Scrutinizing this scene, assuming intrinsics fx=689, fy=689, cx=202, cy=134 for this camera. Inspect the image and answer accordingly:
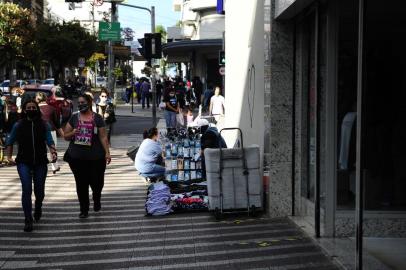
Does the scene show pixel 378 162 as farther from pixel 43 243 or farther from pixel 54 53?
pixel 54 53

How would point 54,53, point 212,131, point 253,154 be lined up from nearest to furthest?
point 253,154, point 212,131, point 54,53

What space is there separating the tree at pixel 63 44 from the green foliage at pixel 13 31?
1624 cm

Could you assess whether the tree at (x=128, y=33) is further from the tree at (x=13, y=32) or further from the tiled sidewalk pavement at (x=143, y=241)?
the tiled sidewalk pavement at (x=143, y=241)

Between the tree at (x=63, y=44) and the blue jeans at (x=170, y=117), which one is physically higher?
the tree at (x=63, y=44)

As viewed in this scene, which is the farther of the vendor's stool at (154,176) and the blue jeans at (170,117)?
the blue jeans at (170,117)

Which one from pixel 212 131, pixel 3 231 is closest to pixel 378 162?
pixel 212 131

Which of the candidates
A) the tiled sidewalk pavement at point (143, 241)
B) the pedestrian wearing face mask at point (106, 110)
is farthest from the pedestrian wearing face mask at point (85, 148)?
the pedestrian wearing face mask at point (106, 110)

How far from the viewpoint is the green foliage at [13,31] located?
45.6 m

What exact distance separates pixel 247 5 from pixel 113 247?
5745 millimetres

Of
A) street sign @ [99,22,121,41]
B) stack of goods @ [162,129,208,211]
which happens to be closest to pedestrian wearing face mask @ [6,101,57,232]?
stack of goods @ [162,129,208,211]

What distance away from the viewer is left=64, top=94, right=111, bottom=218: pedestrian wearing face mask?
32.3 ft

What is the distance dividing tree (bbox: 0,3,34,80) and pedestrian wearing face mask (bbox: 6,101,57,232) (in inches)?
1469

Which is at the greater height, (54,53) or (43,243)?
(54,53)

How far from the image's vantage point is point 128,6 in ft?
102
